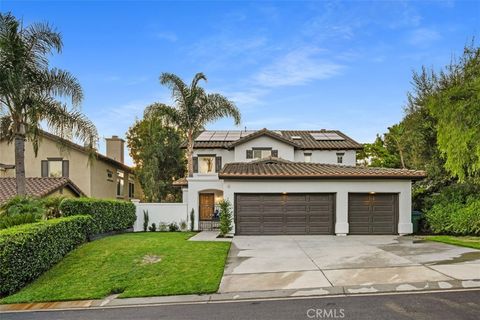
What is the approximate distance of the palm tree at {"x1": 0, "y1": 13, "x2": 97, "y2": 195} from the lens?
1177 cm

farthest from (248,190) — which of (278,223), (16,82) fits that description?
(16,82)

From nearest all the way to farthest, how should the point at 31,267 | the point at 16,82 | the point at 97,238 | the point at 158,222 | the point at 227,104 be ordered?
the point at 31,267, the point at 16,82, the point at 97,238, the point at 158,222, the point at 227,104

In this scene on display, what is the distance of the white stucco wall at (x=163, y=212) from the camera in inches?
759

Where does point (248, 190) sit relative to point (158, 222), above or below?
above

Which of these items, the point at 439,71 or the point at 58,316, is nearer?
the point at 58,316

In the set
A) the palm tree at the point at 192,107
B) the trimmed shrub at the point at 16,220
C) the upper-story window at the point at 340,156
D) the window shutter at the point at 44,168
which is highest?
the palm tree at the point at 192,107

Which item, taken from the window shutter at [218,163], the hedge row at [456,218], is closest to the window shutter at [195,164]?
the window shutter at [218,163]

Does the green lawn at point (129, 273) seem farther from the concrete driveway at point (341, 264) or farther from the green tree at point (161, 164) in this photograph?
the green tree at point (161, 164)

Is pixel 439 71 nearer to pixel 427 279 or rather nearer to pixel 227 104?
pixel 227 104

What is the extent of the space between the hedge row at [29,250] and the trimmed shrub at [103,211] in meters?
2.29

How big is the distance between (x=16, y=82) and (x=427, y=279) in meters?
13.9

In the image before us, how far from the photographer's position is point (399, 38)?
15883mm

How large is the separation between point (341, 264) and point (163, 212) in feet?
41.6

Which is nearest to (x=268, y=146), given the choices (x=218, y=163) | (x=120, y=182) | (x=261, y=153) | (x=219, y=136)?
(x=261, y=153)
